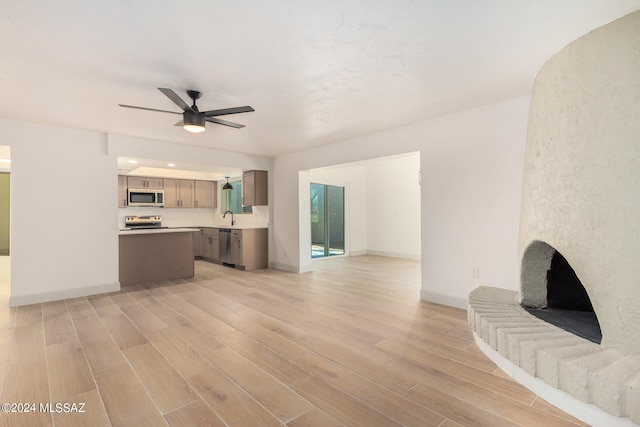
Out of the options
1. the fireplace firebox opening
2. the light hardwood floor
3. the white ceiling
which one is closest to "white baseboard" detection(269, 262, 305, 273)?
the light hardwood floor

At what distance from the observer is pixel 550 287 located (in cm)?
202

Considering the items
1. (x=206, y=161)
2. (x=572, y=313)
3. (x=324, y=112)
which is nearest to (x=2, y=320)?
(x=206, y=161)

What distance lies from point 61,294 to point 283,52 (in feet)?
14.5

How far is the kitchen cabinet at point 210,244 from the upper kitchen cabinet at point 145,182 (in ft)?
4.93

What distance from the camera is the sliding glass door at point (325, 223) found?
25.8ft

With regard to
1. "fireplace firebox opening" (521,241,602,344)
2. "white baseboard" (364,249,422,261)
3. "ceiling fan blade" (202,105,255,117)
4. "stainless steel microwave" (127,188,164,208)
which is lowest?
"white baseboard" (364,249,422,261)

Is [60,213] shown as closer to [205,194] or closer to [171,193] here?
[171,193]

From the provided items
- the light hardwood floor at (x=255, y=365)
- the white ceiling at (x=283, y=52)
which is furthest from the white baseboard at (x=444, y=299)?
the white ceiling at (x=283, y=52)

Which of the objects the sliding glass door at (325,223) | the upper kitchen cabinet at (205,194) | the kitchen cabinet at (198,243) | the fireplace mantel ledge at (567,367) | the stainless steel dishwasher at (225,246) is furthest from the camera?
the upper kitchen cabinet at (205,194)

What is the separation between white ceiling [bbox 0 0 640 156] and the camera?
70.6 inches

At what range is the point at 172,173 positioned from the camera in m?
7.50

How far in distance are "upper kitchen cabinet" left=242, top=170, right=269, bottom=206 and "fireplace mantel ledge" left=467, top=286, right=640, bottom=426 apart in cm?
523

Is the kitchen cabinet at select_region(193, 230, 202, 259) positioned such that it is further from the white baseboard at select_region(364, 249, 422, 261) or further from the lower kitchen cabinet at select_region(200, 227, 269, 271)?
the white baseboard at select_region(364, 249, 422, 261)

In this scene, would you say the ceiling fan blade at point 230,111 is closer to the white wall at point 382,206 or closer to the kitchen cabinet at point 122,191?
the white wall at point 382,206
